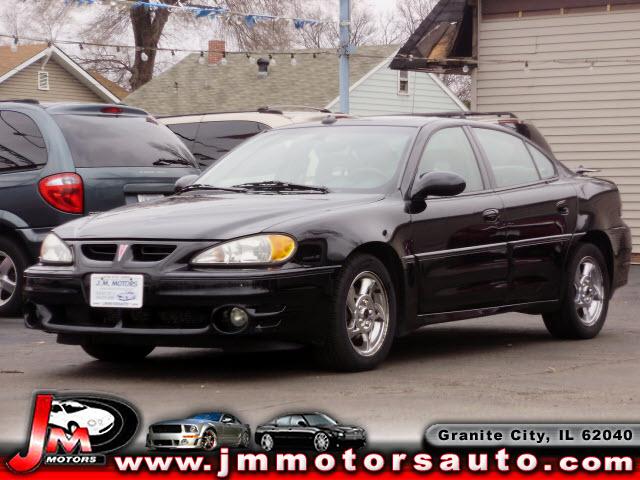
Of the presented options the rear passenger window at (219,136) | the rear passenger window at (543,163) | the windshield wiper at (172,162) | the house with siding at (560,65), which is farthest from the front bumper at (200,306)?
the house with siding at (560,65)

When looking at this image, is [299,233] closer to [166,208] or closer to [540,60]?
[166,208]

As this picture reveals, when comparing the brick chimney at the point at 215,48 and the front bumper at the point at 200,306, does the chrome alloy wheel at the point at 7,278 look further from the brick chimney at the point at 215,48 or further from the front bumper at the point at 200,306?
the brick chimney at the point at 215,48

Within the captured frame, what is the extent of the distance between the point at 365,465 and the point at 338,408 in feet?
5.25

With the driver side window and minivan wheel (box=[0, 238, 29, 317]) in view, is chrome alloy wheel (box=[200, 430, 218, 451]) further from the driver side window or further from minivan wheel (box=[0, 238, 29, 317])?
minivan wheel (box=[0, 238, 29, 317])

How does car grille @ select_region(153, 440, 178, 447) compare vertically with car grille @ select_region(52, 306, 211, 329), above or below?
below

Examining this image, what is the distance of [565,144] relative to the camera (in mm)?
22250

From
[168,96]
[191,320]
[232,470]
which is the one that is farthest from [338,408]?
[168,96]

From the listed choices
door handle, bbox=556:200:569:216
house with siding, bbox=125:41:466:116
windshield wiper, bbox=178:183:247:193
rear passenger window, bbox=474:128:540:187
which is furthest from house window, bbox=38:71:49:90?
windshield wiper, bbox=178:183:247:193

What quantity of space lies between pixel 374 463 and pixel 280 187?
3.65 m

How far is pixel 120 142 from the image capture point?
39.7 ft

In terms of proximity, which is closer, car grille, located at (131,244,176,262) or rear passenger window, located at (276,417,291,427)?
rear passenger window, located at (276,417,291,427)

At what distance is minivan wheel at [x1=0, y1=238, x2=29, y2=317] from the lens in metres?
11.7

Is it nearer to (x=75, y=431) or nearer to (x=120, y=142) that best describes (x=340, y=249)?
(x=75, y=431)

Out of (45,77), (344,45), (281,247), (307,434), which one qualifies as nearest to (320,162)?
(281,247)
